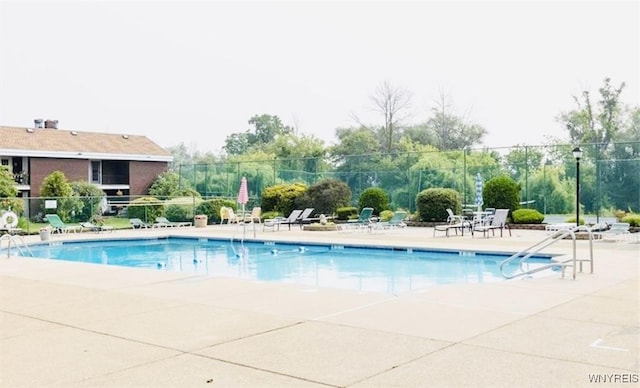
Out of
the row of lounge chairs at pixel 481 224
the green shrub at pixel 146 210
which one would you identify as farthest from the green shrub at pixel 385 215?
the green shrub at pixel 146 210

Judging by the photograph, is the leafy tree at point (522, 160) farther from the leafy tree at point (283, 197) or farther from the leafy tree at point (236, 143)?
the leafy tree at point (236, 143)

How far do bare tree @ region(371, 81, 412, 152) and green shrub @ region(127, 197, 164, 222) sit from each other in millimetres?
21088

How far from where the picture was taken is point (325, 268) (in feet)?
42.0

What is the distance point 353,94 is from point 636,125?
56.1 ft

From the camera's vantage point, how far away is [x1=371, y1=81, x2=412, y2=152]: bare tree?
41.1m

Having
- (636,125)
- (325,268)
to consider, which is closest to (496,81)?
(636,125)

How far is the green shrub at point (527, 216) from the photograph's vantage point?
19.7 m

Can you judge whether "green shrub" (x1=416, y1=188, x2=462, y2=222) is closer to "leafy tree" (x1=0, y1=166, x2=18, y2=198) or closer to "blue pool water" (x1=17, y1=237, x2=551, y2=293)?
"blue pool water" (x1=17, y1=237, x2=551, y2=293)

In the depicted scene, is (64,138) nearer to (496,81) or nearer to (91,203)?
(91,203)

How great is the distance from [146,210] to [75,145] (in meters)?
11.7

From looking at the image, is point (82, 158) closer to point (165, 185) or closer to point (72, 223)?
point (165, 185)

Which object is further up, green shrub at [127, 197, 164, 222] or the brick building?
the brick building

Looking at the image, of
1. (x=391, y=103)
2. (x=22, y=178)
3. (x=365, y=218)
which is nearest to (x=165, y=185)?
(x=22, y=178)

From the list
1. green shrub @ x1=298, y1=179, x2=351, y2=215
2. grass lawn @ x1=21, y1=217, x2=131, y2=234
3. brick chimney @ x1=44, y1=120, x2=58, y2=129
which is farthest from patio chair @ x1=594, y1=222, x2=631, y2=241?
brick chimney @ x1=44, y1=120, x2=58, y2=129
